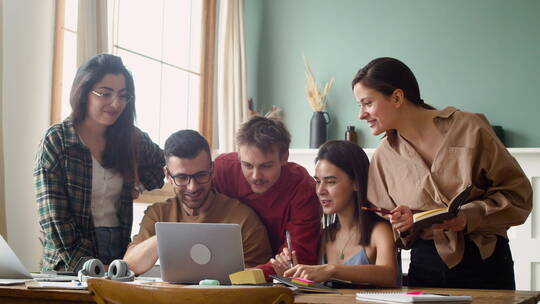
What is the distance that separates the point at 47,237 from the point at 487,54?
11.2ft

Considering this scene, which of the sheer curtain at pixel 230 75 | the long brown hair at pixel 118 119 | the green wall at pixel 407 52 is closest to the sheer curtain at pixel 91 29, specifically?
the long brown hair at pixel 118 119

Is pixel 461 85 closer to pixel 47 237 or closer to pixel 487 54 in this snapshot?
pixel 487 54

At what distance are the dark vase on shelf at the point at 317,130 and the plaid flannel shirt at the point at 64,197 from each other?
271 cm

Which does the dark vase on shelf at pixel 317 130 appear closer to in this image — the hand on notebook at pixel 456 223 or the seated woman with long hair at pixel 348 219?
the seated woman with long hair at pixel 348 219

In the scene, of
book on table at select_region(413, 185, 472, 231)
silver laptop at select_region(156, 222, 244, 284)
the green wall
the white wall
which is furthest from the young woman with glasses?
the green wall

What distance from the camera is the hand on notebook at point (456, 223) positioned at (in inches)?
84.4

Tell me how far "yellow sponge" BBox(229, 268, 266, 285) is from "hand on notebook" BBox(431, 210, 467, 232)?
545 millimetres

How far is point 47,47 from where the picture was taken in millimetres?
3721

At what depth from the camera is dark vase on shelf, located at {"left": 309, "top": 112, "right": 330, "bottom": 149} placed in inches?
206

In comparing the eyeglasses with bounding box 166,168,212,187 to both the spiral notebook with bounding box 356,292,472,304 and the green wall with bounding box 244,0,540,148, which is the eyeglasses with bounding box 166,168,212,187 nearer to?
the spiral notebook with bounding box 356,292,472,304

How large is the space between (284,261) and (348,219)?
1.29 feet

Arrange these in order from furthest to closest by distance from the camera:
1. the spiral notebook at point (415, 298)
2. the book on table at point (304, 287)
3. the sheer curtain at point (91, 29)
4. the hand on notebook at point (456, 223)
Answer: the sheer curtain at point (91, 29), the hand on notebook at point (456, 223), the book on table at point (304, 287), the spiral notebook at point (415, 298)

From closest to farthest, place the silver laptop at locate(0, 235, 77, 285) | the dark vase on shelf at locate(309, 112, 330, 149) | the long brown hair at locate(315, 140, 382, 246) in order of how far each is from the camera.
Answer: the silver laptop at locate(0, 235, 77, 285), the long brown hair at locate(315, 140, 382, 246), the dark vase on shelf at locate(309, 112, 330, 149)

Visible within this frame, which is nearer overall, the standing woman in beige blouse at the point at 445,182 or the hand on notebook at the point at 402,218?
the hand on notebook at the point at 402,218
